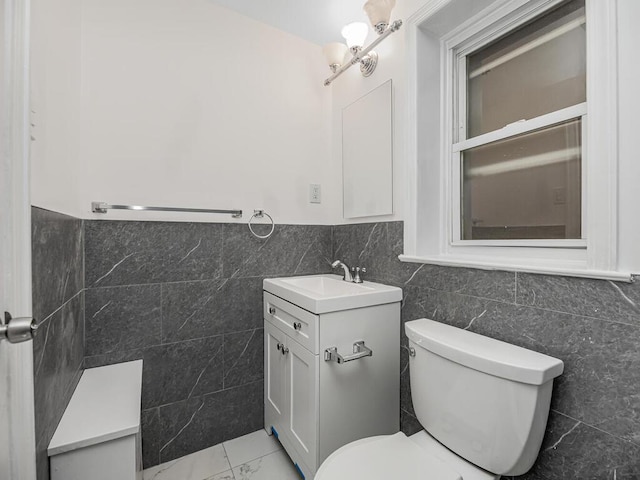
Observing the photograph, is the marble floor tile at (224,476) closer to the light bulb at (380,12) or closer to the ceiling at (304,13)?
the light bulb at (380,12)

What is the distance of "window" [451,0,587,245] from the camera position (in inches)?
39.2

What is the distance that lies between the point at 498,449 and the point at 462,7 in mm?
1579

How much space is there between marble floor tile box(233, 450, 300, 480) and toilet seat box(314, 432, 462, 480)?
2.04 ft

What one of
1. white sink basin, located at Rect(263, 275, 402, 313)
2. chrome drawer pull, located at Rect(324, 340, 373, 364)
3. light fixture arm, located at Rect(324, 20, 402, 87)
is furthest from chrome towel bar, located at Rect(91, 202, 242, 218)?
light fixture arm, located at Rect(324, 20, 402, 87)

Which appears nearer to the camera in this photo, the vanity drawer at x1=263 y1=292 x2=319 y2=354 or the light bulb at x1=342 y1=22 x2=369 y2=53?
the vanity drawer at x1=263 y1=292 x2=319 y2=354

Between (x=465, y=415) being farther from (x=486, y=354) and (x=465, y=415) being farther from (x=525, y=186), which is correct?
(x=525, y=186)

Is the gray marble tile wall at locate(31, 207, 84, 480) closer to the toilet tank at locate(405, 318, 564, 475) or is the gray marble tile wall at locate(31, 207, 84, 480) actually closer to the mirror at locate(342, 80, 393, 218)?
the toilet tank at locate(405, 318, 564, 475)

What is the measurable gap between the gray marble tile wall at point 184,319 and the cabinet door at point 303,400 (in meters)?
0.38

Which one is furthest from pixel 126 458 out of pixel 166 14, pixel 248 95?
pixel 166 14

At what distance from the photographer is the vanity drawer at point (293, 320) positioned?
118cm

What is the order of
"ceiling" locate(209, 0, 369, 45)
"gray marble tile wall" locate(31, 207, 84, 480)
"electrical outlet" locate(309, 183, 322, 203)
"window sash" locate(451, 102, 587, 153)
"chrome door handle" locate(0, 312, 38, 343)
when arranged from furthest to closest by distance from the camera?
1. "electrical outlet" locate(309, 183, 322, 203)
2. "ceiling" locate(209, 0, 369, 45)
3. "window sash" locate(451, 102, 587, 153)
4. "gray marble tile wall" locate(31, 207, 84, 480)
5. "chrome door handle" locate(0, 312, 38, 343)

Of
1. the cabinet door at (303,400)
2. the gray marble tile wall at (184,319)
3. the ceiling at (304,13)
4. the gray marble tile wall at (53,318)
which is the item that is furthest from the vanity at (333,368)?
the ceiling at (304,13)

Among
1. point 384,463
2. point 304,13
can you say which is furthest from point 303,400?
point 304,13

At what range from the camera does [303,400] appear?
1267 mm
